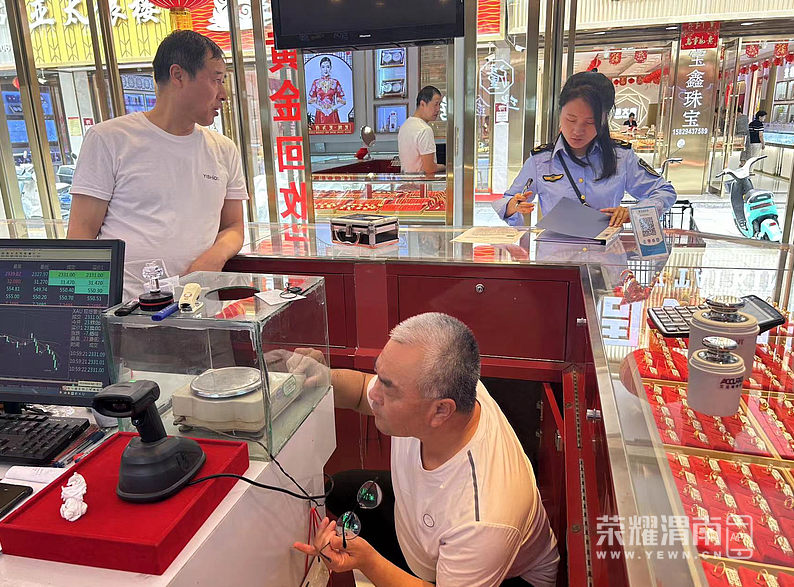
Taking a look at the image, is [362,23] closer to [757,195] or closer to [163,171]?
[163,171]

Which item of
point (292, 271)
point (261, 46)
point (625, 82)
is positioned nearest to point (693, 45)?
point (625, 82)

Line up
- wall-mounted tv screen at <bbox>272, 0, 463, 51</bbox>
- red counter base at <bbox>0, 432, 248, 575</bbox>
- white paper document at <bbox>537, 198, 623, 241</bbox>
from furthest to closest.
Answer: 1. wall-mounted tv screen at <bbox>272, 0, 463, 51</bbox>
2. white paper document at <bbox>537, 198, 623, 241</bbox>
3. red counter base at <bbox>0, 432, 248, 575</bbox>

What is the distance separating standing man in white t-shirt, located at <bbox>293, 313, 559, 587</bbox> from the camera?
1284mm

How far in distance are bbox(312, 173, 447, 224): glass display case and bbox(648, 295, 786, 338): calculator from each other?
239 centimetres

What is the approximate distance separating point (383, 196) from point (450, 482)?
2.83 m

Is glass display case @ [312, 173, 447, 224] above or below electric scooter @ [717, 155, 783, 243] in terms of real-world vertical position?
above

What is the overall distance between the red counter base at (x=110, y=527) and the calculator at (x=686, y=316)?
105 cm

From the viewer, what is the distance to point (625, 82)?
13.5 ft

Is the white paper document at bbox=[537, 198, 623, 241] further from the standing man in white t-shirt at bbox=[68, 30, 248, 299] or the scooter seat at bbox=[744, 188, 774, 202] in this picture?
the scooter seat at bbox=[744, 188, 774, 202]

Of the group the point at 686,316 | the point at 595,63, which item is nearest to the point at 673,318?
the point at 686,316

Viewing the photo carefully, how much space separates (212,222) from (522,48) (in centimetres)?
228

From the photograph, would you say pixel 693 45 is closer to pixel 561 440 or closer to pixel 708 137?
pixel 708 137

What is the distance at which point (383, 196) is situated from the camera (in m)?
3.97

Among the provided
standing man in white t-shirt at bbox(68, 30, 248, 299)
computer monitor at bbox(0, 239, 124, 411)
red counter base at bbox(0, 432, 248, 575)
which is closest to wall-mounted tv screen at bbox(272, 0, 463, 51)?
standing man in white t-shirt at bbox(68, 30, 248, 299)
